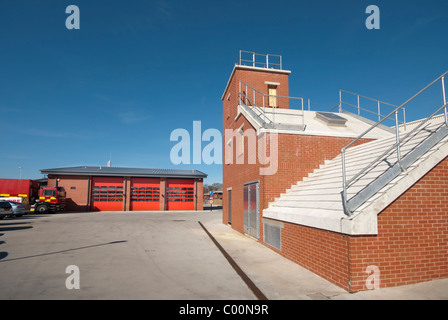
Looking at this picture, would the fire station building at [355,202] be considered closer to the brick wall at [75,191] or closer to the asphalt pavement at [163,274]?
the asphalt pavement at [163,274]

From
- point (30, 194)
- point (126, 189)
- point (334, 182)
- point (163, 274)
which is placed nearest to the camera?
point (163, 274)

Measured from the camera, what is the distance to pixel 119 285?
5473mm

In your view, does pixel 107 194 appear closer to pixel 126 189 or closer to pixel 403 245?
pixel 126 189

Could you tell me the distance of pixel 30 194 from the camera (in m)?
26.7

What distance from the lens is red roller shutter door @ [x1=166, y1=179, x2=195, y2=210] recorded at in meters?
33.9

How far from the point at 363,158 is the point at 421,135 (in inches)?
74.7

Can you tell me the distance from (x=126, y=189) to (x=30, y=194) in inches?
366

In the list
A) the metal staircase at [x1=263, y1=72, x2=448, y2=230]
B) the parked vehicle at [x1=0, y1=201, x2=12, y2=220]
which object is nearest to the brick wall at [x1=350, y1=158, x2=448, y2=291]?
the metal staircase at [x1=263, y1=72, x2=448, y2=230]

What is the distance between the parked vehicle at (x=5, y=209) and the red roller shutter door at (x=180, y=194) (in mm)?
16315

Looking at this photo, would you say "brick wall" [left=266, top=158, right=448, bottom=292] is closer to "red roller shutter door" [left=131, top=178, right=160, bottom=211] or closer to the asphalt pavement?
the asphalt pavement

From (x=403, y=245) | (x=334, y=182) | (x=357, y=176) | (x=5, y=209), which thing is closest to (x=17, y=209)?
(x=5, y=209)

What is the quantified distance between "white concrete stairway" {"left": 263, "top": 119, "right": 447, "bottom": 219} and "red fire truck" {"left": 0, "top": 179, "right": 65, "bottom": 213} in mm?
25341

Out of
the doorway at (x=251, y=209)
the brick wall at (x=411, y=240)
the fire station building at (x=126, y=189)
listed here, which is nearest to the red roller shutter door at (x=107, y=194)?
the fire station building at (x=126, y=189)
